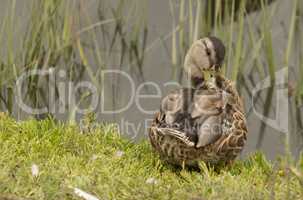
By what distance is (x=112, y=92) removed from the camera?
17.7 feet

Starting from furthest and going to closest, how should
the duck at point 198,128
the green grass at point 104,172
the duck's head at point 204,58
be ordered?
the duck's head at point 204,58 < the duck at point 198,128 < the green grass at point 104,172

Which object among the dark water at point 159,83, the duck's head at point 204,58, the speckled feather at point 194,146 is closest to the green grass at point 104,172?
the speckled feather at point 194,146

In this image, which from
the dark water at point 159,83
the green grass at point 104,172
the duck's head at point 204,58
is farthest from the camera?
the dark water at point 159,83

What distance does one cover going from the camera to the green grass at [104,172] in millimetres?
3629

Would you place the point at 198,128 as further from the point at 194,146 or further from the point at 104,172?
the point at 104,172

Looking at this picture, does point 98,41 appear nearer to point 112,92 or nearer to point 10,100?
point 112,92

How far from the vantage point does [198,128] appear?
13.3 feet

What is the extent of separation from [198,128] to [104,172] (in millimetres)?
575

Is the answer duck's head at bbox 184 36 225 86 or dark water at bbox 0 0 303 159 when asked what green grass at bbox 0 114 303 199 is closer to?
dark water at bbox 0 0 303 159

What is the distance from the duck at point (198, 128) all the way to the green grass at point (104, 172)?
0.11 metres

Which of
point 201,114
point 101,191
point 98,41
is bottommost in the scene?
point 101,191

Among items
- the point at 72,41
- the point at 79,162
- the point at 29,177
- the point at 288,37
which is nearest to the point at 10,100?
the point at 72,41

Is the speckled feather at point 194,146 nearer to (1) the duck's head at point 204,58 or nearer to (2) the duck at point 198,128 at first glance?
(2) the duck at point 198,128

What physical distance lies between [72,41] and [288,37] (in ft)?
5.21
